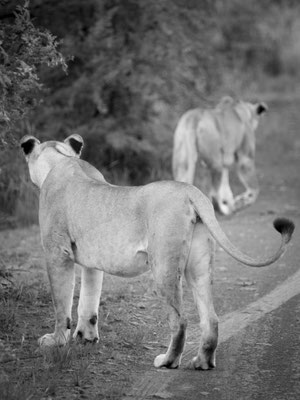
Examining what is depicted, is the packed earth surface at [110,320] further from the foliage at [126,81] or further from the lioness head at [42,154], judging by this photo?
the foliage at [126,81]

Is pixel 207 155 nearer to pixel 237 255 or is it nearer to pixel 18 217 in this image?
pixel 18 217

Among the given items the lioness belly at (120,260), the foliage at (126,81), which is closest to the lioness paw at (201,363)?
the lioness belly at (120,260)

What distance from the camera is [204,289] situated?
490 cm

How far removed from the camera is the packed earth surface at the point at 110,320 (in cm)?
463

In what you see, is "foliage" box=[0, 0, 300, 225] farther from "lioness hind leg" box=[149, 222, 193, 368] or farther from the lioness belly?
"lioness hind leg" box=[149, 222, 193, 368]

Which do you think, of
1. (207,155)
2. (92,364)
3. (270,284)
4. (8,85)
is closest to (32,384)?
(92,364)

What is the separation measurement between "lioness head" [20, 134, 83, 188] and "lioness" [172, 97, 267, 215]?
429 centimetres

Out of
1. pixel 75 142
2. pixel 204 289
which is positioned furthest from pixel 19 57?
pixel 204 289

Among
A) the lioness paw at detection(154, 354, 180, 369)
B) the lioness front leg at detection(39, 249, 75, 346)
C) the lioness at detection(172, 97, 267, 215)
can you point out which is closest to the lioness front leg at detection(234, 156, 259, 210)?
the lioness at detection(172, 97, 267, 215)

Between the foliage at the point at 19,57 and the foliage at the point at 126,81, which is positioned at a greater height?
the foliage at the point at 19,57

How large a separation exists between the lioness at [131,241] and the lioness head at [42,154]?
0.16 m

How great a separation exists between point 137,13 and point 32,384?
7.84 metres

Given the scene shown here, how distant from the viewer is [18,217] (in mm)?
9820

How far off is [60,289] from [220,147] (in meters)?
5.70
